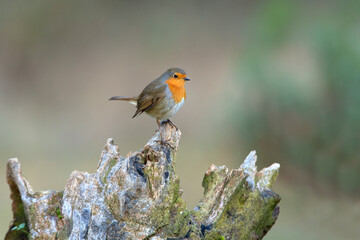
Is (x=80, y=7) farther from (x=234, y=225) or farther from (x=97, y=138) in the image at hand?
(x=234, y=225)

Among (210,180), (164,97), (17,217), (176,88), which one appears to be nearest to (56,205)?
(17,217)

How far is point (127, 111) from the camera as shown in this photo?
884 cm

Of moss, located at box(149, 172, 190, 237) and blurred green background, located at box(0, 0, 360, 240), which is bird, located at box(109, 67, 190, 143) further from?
blurred green background, located at box(0, 0, 360, 240)

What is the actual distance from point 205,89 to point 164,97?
5.23m

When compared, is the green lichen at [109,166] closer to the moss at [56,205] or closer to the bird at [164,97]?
the moss at [56,205]

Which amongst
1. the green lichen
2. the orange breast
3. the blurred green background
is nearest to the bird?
the orange breast

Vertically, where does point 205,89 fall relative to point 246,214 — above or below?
above

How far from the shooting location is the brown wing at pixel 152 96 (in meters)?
3.71

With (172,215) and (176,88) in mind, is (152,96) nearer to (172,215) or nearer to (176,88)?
(176,88)

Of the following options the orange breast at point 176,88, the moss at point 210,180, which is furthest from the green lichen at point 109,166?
the orange breast at point 176,88

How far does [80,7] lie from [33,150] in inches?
113

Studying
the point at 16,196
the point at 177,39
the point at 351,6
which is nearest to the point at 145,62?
the point at 177,39

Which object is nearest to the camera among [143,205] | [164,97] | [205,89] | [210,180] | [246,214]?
[143,205]

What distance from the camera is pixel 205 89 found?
8.87 meters
